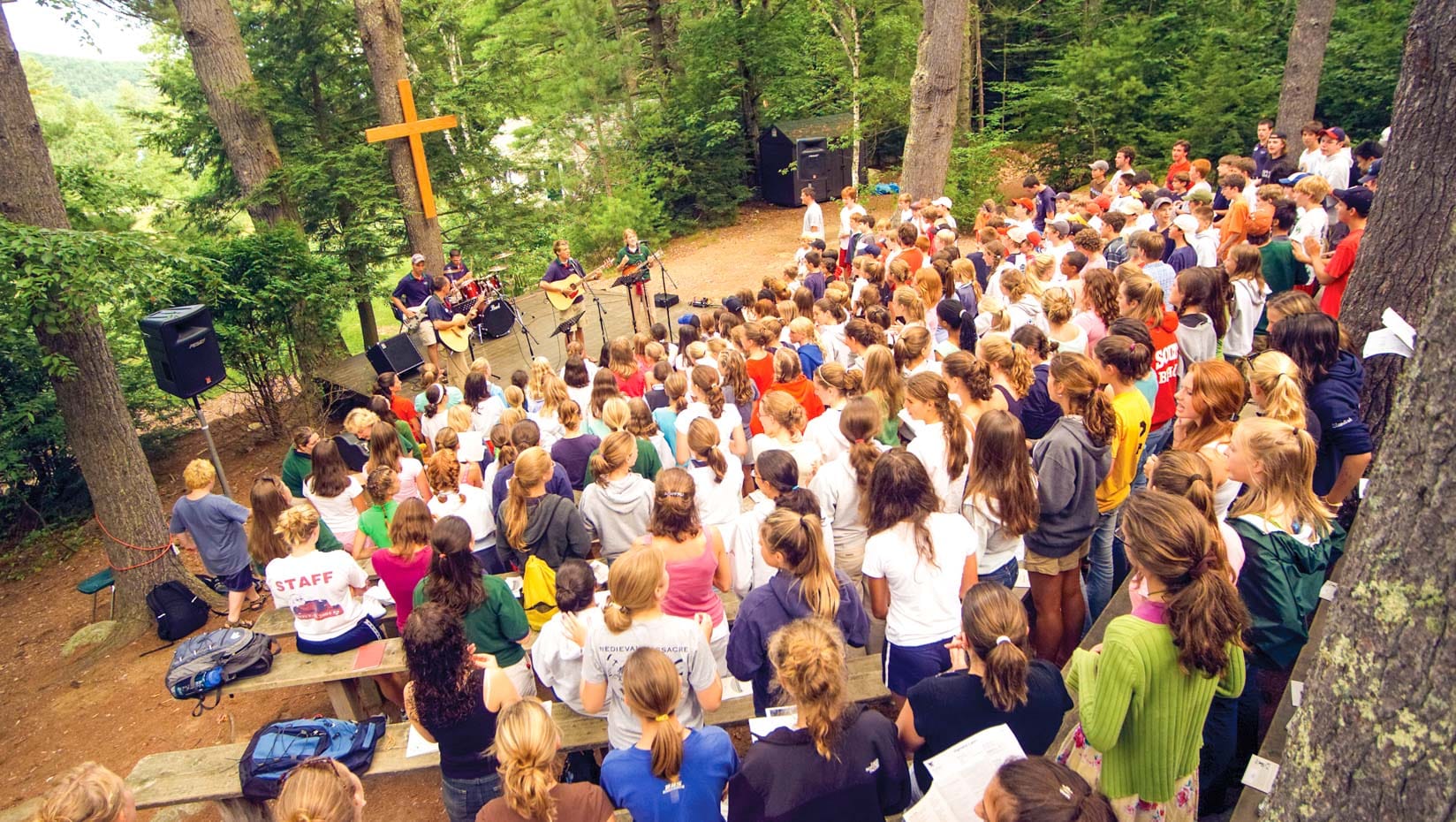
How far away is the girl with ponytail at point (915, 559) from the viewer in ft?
11.2

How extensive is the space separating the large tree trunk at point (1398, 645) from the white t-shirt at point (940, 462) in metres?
2.39

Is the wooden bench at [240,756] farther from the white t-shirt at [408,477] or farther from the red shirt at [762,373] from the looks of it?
the red shirt at [762,373]

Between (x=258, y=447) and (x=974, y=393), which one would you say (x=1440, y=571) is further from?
(x=258, y=447)

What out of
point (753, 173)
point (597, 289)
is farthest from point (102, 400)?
point (753, 173)

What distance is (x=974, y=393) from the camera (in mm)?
4465

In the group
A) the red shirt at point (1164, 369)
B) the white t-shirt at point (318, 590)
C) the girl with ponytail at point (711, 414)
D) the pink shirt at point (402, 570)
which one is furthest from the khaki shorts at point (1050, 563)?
the white t-shirt at point (318, 590)

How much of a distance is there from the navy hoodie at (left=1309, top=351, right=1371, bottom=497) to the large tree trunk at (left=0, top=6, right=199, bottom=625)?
7.90 m

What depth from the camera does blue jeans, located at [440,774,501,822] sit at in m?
3.43

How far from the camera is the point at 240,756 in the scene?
4.12 m

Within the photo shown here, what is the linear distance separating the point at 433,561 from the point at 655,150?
17908 millimetres

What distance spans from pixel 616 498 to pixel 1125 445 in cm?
269

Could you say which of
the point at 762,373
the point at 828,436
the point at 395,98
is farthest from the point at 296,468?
the point at 395,98

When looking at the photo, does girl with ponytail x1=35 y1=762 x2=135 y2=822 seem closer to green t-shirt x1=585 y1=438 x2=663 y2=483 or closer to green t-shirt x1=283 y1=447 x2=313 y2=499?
green t-shirt x1=585 y1=438 x2=663 y2=483

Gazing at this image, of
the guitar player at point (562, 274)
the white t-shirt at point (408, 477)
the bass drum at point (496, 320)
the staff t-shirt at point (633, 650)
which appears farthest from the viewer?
the bass drum at point (496, 320)
